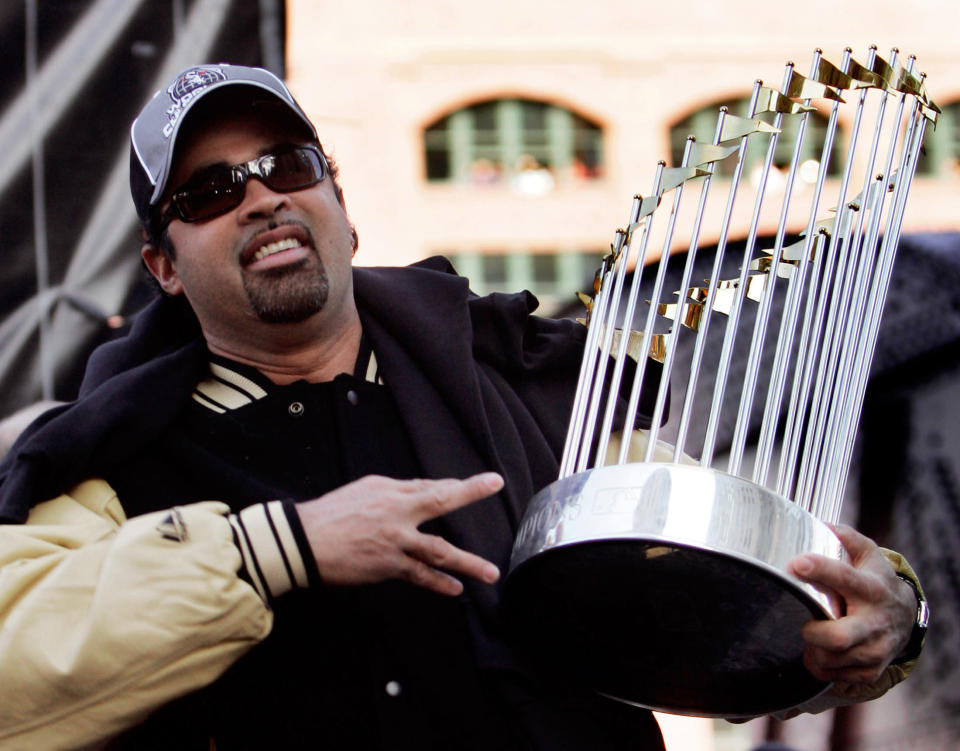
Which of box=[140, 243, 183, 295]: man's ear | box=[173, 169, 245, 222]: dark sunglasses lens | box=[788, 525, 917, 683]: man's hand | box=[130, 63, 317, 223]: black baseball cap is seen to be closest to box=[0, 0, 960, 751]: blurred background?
box=[140, 243, 183, 295]: man's ear

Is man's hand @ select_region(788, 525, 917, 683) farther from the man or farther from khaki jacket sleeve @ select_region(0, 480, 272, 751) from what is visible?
khaki jacket sleeve @ select_region(0, 480, 272, 751)

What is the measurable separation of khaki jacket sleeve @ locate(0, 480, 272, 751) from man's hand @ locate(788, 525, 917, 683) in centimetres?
64

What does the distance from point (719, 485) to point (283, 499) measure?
0.64 meters

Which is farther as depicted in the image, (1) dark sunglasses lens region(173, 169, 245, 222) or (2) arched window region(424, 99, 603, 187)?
(2) arched window region(424, 99, 603, 187)

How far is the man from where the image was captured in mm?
1422

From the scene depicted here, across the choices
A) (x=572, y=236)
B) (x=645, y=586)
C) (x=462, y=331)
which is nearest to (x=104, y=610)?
(x=645, y=586)

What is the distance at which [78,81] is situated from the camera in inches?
118

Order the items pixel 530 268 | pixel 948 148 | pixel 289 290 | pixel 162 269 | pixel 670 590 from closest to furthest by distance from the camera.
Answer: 1. pixel 670 590
2. pixel 289 290
3. pixel 162 269
4. pixel 530 268
5. pixel 948 148

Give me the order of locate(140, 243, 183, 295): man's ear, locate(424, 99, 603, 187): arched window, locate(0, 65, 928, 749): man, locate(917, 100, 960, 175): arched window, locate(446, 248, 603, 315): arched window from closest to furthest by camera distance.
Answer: locate(0, 65, 928, 749): man < locate(140, 243, 183, 295): man's ear < locate(446, 248, 603, 315): arched window < locate(424, 99, 603, 187): arched window < locate(917, 100, 960, 175): arched window

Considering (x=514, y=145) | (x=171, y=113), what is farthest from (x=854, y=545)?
(x=514, y=145)

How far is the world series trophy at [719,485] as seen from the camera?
133cm

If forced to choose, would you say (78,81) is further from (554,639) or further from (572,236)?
(572,236)

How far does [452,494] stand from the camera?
1427 mm

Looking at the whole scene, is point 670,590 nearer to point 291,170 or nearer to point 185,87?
point 291,170
